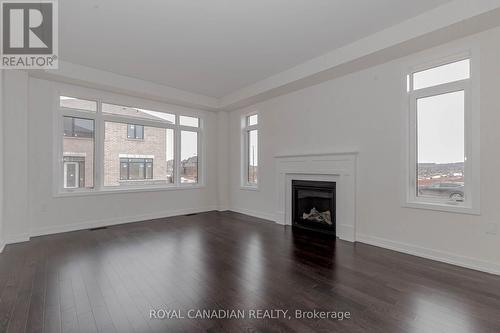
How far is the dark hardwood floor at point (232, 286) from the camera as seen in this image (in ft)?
6.31

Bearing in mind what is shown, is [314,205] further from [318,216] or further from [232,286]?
[232,286]

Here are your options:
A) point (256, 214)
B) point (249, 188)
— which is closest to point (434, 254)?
point (256, 214)

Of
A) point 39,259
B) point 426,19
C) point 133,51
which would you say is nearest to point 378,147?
point 426,19

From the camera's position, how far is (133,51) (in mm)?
3922

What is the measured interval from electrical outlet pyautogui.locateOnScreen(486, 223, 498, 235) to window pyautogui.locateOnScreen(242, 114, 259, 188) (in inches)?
165

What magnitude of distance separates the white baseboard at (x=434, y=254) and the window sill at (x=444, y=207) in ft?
1.79

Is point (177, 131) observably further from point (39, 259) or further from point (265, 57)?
point (39, 259)

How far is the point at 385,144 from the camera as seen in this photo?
3789 millimetres

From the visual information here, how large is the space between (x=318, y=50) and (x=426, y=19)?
141cm

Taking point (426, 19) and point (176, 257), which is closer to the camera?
point (426, 19)

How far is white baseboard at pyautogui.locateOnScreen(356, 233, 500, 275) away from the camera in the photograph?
9.39 ft

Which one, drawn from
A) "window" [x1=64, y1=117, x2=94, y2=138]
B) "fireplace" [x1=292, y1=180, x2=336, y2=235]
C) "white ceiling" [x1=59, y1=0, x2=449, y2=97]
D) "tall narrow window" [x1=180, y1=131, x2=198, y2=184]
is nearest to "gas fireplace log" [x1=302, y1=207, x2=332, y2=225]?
"fireplace" [x1=292, y1=180, x2=336, y2=235]

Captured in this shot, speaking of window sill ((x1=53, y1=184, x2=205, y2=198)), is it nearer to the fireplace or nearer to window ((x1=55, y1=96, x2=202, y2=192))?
window ((x1=55, y1=96, x2=202, y2=192))

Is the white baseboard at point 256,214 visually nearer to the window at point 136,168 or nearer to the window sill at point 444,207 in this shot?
the window at point 136,168
